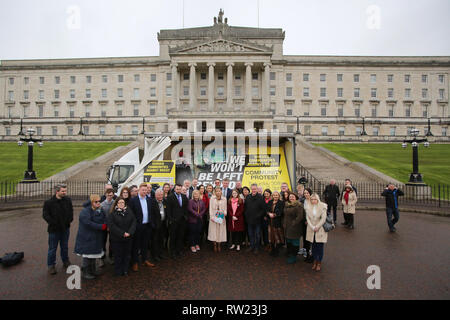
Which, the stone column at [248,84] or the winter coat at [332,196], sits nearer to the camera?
the winter coat at [332,196]

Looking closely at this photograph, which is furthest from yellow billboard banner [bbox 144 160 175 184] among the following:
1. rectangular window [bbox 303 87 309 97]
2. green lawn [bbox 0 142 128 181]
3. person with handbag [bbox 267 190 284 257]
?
rectangular window [bbox 303 87 309 97]

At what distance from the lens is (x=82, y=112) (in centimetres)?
5997

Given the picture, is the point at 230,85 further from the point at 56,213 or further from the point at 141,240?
the point at 56,213

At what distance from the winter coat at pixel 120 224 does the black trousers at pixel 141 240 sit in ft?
1.25

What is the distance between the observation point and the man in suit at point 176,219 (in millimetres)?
6969

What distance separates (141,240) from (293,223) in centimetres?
399

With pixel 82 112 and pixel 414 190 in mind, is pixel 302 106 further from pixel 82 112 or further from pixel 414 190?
pixel 82 112

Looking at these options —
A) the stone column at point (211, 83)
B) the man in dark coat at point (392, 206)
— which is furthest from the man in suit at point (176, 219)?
the stone column at point (211, 83)

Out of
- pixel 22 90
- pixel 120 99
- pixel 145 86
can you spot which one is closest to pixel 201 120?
pixel 145 86

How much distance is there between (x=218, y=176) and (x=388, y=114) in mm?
62739

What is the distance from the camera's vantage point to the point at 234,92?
2212 inches

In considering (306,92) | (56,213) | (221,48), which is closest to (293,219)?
(56,213)

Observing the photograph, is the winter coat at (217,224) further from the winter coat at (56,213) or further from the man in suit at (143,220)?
the winter coat at (56,213)

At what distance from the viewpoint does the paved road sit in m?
4.96
